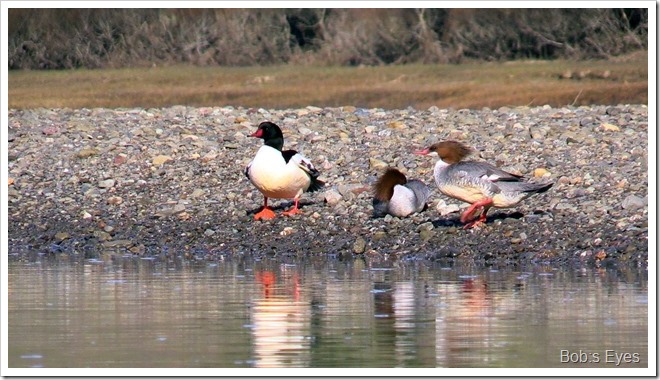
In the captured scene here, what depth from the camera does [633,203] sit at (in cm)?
1398

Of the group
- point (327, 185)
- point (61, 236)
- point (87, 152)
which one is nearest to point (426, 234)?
point (327, 185)

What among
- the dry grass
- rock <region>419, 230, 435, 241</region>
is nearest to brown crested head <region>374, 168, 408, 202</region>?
rock <region>419, 230, 435, 241</region>

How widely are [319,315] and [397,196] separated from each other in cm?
421

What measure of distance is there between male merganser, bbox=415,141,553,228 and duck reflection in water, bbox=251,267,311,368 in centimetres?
216

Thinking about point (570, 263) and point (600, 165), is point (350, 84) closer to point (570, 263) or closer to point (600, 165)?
point (600, 165)

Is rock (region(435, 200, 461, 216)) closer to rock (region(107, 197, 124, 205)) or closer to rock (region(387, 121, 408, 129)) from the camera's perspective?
rock (region(107, 197, 124, 205))

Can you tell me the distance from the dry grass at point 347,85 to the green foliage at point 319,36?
0.79ft

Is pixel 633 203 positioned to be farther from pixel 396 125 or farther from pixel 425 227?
pixel 396 125

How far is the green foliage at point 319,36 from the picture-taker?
2250 cm

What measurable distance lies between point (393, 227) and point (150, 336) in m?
4.94

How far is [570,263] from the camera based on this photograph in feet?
42.5

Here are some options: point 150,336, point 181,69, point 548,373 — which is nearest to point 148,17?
point 181,69

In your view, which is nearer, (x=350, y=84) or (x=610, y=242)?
(x=610, y=242)

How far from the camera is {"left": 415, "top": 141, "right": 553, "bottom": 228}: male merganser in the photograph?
13875mm
